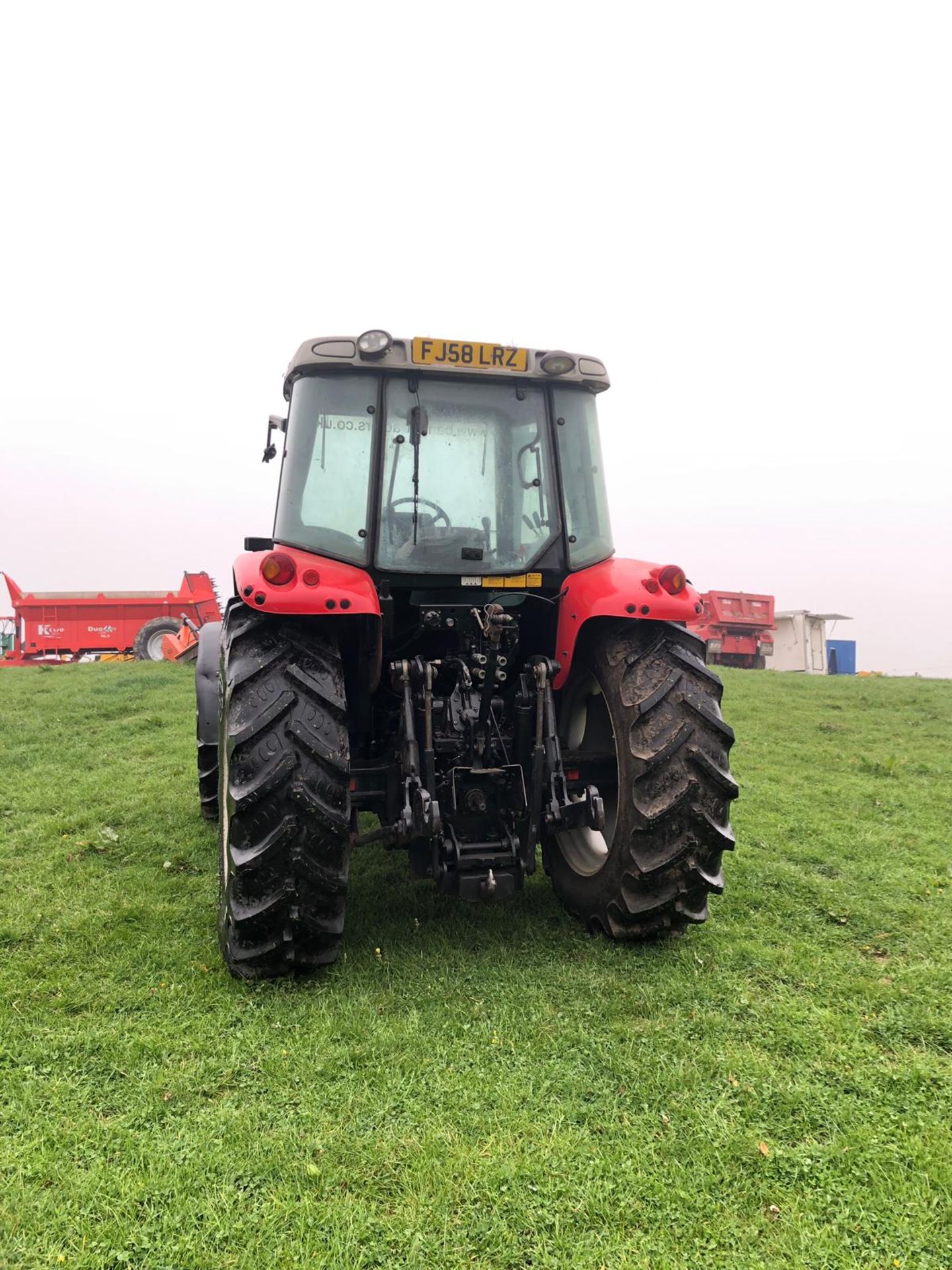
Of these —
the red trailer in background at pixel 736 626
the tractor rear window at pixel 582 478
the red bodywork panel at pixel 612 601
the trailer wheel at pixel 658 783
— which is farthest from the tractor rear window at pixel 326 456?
the red trailer in background at pixel 736 626

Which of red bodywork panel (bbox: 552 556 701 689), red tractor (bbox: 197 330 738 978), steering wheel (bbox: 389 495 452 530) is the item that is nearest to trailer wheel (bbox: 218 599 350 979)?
red tractor (bbox: 197 330 738 978)

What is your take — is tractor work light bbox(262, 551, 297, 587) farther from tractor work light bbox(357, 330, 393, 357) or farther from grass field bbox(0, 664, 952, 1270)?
grass field bbox(0, 664, 952, 1270)

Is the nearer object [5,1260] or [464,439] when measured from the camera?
[5,1260]

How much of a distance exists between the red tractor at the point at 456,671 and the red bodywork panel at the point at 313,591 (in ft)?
0.03

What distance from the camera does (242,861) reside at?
2926 millimetres

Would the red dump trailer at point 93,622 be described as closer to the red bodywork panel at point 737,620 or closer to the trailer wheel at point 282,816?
the red bodywork panel at point 737,620

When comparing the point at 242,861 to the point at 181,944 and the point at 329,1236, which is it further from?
the point at 329,1236

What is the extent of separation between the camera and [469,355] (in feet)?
12.0

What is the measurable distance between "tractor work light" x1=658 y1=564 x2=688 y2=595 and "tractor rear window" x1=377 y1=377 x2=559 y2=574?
0.57 meters

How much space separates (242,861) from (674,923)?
1.76m

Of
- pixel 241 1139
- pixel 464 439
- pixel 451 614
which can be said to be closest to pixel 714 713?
A: pixel 451 614

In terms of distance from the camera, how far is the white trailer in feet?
71.1

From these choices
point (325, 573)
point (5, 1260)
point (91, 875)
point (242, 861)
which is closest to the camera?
point (5, 1260)

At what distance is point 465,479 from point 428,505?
232mm
